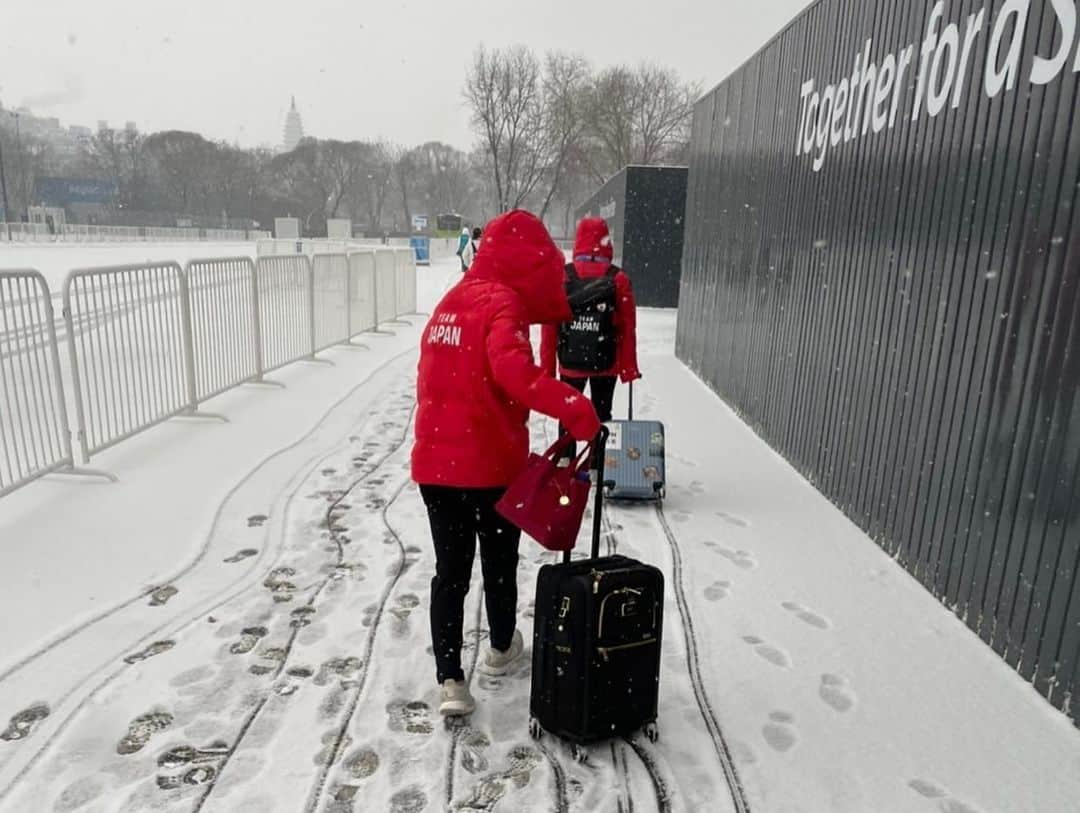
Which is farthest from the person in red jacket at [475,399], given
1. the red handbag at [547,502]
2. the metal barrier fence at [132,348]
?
the metal barrier fence at [132,348]

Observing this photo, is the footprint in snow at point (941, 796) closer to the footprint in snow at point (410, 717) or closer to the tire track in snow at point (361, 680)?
the footprint in snow at point (410, 717)

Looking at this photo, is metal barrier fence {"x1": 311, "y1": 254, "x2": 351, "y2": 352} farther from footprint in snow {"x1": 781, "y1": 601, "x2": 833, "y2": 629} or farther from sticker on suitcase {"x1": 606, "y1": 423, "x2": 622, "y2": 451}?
footprint in snow {"x1": 781, "y1": 601, "x2": 833, "y2": 629}

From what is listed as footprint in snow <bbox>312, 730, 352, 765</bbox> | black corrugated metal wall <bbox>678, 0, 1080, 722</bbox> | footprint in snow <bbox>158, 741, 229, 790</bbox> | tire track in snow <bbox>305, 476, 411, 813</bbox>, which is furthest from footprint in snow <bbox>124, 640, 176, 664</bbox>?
black corrugated metal wall <bbox>678, 0, 1080, 722</bbox>

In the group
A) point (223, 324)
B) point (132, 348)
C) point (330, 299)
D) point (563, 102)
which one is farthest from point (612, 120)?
point (132, 348)

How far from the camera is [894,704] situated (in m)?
3.14

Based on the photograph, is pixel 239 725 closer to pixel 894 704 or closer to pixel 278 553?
pixel 278 553

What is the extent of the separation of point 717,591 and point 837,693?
37.9 inches

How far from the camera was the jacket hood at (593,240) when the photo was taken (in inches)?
208

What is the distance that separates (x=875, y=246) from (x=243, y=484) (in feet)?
15.0

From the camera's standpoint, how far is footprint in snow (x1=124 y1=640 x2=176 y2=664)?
327cm

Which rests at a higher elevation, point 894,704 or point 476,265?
point 476,265

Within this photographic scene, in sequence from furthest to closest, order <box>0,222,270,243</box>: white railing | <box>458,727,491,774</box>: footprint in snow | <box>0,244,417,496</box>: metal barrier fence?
<box>0,222,270,243</box>: white railing
<box>0,244,417,496</box>: metal barrier fence
<box>458,727,491,774</box>: footprint in snow

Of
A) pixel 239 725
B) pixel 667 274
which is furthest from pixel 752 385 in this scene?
pixel 667 274

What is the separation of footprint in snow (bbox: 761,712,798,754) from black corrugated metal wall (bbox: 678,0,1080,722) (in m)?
1.11
